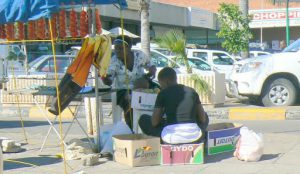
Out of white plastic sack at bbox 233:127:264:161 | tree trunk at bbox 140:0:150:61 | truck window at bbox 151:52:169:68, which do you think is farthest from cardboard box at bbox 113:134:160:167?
truck window at bbox 151:52:169:68

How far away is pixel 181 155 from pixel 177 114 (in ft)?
1.74

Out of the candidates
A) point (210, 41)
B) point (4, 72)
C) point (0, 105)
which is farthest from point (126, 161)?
point (210, 41)

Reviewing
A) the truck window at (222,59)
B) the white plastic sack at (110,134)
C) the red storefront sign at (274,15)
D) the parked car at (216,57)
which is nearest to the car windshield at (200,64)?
the parked car at (216,57)

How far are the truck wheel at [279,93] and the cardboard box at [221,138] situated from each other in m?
6.12

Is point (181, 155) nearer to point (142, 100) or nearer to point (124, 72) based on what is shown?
point (142, 100)

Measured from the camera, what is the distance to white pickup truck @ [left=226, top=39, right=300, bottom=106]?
14.6 metres

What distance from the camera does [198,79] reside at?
1493 cm

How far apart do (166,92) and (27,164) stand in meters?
2.11

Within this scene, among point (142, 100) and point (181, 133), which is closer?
point (181, 133)

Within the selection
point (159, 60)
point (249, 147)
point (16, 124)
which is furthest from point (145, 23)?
point (249, 147)

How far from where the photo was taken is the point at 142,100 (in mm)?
8547

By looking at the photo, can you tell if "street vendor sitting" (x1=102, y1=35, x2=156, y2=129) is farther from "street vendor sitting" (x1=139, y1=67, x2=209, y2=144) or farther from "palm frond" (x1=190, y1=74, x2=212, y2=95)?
"palm frond" (x1=190, y1=74, x2=212, y2=95)

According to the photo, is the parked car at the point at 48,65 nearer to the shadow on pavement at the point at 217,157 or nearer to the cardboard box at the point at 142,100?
the cardboard box at the point at 142,100

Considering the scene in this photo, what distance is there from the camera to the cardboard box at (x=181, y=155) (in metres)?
7.88
